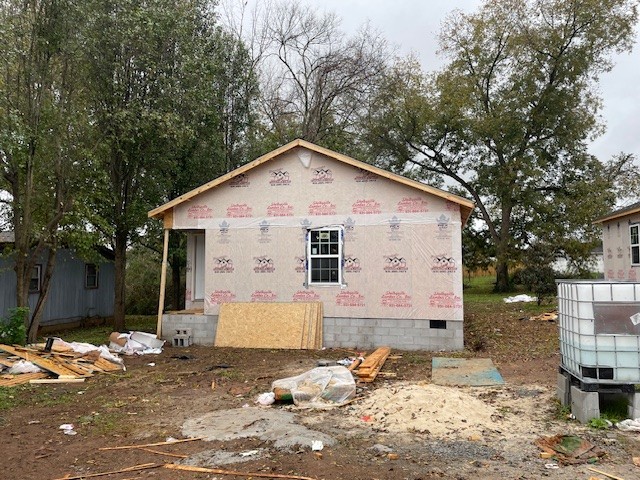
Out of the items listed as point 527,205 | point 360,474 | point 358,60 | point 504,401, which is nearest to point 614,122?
point 527,205

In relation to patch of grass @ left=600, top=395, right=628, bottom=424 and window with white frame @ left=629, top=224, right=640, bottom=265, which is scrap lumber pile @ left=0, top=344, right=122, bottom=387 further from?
window with white frame @ left=629, top=224, right=640, bottom=265

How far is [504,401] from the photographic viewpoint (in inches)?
265

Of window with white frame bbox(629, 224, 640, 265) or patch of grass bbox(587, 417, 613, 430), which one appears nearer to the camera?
patch of grass bbox(587, 417, 613, 430)

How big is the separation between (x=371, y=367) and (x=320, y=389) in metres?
1.87

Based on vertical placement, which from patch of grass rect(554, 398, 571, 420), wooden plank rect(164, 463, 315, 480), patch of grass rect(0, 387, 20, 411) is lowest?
patch of grass rect(0, 387, 20, 411)

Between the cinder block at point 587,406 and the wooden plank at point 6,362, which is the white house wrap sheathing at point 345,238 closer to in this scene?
the wooden plank at point 6,362

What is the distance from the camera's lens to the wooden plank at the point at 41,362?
9.05 m

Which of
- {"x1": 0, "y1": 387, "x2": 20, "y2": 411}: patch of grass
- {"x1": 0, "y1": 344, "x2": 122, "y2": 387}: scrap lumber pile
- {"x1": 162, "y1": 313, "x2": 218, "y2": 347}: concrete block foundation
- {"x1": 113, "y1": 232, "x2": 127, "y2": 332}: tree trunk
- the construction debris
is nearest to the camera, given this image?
the construction debris

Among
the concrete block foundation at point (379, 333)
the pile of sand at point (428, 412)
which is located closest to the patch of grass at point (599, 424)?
the pile of sand at point (428, 412)

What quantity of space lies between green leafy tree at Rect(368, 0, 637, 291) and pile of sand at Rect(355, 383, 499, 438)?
850 inches

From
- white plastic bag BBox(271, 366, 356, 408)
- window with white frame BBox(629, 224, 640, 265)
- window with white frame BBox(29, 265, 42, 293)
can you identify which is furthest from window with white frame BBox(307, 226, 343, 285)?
window with white frame BBox(629, 224, 640, 265)

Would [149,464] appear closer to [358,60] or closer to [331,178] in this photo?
[331,178]

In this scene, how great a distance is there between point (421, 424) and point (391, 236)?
21.3ft

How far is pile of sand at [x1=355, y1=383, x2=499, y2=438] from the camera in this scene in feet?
18.4
